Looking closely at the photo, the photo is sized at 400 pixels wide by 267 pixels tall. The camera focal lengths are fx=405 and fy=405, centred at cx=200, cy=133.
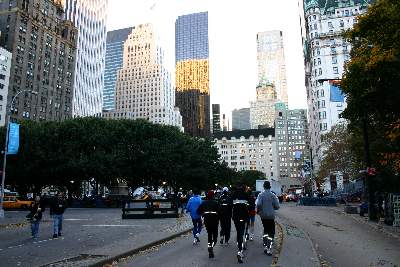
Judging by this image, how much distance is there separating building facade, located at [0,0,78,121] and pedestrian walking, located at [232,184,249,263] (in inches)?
4216

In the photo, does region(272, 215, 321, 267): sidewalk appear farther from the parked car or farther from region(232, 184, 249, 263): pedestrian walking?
the parked car

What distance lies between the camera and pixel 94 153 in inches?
2020

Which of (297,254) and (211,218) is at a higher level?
(211,218)

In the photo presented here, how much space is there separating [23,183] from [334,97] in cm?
4828

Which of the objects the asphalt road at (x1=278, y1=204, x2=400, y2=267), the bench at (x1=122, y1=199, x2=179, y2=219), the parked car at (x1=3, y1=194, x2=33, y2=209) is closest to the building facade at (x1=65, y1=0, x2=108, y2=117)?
the parked car at (x1=3, y1=194, x2=33, y2=209)

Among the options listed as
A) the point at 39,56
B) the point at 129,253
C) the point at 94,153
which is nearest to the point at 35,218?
the point at 129,253

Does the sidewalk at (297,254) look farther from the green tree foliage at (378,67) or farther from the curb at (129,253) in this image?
the green tree foliage at (378,67)

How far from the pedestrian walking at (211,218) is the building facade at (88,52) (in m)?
148

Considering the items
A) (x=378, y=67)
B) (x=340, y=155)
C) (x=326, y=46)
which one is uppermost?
(x=326, y=46)

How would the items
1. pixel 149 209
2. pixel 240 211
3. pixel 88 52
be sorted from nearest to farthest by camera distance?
1. pixel 240 211
2. pixel 149 209
3. pixel 88 52

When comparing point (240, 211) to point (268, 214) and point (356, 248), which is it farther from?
point (356, 248)

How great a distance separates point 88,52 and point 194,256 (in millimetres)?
169724

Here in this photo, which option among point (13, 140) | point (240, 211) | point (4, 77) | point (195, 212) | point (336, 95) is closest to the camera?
point (240, 211)

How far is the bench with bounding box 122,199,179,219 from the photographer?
29.8 m
